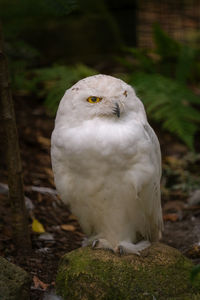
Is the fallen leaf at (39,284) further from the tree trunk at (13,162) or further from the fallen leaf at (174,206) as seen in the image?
the fallen leaf at (174,206)

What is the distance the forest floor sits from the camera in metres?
3.98

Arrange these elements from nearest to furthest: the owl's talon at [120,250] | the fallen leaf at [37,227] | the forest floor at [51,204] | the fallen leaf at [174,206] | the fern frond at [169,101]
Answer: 1. the owl's talon at [120,250]
2. the forest floor at [51,204]
3. the fallen leaf at [37,227]
4. the fallen leaf at [174,206]
5. the fern frond at [169,101]

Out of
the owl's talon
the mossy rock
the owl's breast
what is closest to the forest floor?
the mossy rock

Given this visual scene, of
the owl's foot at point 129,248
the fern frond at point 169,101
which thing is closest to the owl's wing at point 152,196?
the owl's foot at point 129,248

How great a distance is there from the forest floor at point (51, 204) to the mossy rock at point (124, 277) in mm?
313

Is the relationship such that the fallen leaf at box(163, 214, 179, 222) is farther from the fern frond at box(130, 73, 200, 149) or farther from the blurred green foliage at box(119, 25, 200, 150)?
the fern frond at box(130, 73, 200, 149)

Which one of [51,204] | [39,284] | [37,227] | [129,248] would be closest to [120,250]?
[129,248]

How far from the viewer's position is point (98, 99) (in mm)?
3391

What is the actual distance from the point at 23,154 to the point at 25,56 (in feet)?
6.57

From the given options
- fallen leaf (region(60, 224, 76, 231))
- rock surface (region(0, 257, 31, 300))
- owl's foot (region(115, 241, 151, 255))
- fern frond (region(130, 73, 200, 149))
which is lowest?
fallen leaf (region(60, 224, 76, 231))

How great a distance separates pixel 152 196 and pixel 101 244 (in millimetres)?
555

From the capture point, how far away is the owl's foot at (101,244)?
12.1 ft

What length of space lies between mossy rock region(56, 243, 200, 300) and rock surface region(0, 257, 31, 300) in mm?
338

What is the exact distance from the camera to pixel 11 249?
13.1 ft
